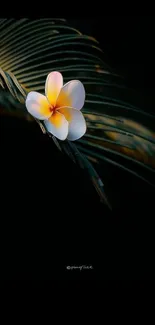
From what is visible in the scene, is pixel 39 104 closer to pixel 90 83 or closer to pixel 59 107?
pixel 59 107

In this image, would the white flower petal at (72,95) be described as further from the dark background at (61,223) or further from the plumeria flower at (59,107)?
the dark background at (61,223)

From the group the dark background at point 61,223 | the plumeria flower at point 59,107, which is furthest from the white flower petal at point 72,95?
the dark background at point 61,223

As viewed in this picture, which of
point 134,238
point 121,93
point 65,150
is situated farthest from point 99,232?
point 121,93

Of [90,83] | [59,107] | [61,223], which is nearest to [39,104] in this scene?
[59,107]

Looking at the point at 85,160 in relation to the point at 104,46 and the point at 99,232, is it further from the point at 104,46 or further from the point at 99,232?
the point at 104,46

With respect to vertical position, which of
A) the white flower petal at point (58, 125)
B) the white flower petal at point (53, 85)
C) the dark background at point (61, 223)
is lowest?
the dark background at point (61, 223)

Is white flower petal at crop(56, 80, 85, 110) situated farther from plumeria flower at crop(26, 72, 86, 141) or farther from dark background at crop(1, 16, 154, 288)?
dark background at crop(1, 16, 154, 288)
